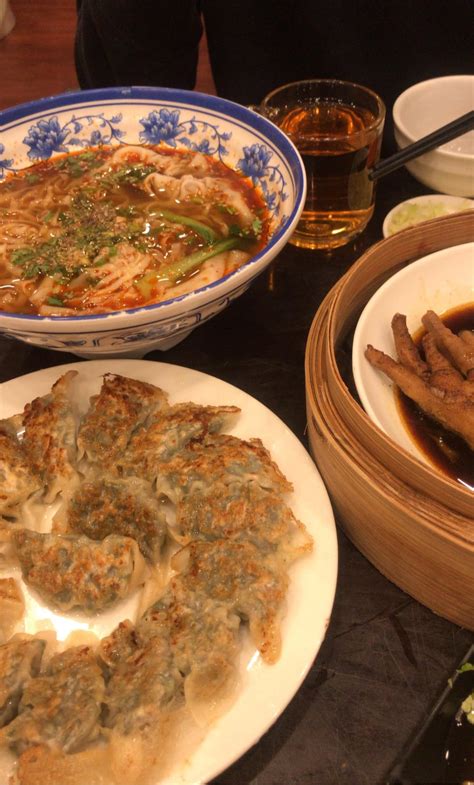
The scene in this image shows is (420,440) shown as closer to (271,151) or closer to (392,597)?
(392,597)

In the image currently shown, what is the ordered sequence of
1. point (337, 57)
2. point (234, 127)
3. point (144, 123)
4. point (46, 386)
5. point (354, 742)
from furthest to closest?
point (337, 57)
point (144, 123)
point (234, 127)
point (46, 386)
point (354, 742)

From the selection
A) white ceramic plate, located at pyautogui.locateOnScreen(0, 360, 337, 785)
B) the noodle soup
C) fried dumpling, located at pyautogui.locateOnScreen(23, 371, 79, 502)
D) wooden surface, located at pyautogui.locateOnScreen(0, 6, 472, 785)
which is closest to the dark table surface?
wooden surface, located at pyautogui.locateOnScreen(0, 6, 472, 785)

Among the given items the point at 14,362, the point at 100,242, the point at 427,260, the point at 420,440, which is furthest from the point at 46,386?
the point at 427,260

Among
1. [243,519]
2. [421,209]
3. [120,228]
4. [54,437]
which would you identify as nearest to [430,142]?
[421,209]

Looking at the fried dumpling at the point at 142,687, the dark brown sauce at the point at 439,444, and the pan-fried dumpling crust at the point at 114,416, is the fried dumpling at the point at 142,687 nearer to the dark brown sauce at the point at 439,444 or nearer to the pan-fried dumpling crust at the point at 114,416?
the pan-fried dumpling crust at the point at 114,416

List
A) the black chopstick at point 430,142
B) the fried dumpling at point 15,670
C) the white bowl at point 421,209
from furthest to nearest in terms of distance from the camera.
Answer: the white bowl at point 421,209 → the black chopstick at point 430,142 → the fried dumpling at point 15,670

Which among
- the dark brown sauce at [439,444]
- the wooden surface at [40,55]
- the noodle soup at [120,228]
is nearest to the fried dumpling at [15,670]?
the noodle soup at [120,228]

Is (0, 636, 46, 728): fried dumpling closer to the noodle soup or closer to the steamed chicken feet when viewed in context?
the noodle soup
